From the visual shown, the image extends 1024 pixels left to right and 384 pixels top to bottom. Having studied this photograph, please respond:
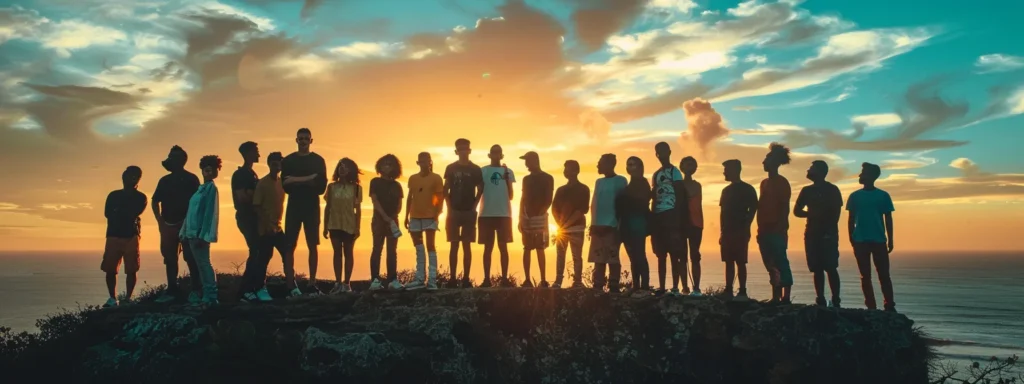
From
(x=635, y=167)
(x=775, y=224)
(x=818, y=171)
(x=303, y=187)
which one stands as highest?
(x=635, y=167)

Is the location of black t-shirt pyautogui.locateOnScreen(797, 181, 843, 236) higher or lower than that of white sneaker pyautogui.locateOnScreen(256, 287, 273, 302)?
higher

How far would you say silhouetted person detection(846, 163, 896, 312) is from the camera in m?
9.62

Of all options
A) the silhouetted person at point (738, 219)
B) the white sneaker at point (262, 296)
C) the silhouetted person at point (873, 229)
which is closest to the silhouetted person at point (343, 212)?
the white sneaker at point (262, 296)

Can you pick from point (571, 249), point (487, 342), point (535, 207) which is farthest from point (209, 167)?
point (571, 249)

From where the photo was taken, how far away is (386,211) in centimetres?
955

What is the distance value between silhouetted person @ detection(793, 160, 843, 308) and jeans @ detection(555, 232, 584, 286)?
3.66m

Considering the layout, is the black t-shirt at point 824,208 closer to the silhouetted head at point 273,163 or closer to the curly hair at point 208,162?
the silhouetted head at point 273,163

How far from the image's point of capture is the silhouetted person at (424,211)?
Result: 31.6 feet

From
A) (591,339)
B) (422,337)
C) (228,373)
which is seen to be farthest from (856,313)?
(228,373)

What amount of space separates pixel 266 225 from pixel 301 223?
0.51m

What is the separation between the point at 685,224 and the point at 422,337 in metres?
4.57

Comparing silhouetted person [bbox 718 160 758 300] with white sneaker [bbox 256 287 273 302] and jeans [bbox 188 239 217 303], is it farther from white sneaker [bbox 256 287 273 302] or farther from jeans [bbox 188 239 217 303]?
jeans [bbox 188 239 217 303]

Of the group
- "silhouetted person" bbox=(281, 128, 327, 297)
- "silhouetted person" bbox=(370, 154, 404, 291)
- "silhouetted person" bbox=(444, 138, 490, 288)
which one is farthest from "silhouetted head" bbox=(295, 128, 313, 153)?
"silhouetted person" bbox=(444, 138, 490, 288)

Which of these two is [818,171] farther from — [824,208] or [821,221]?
[821,221]
